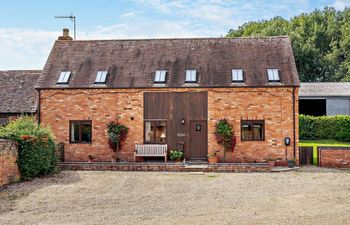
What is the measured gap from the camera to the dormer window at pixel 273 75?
69.1 feet

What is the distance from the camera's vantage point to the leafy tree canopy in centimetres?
4981

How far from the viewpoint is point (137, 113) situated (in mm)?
21609

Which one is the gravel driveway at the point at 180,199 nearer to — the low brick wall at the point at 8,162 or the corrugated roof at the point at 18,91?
the low brick wall at the point at 8,162

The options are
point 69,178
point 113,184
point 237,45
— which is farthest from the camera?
point 237,45

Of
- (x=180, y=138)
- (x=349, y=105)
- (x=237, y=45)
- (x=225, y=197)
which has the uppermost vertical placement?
(x=237, y=45)

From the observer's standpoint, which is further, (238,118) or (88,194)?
(238,118)

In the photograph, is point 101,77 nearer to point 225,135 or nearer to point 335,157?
point 225,135

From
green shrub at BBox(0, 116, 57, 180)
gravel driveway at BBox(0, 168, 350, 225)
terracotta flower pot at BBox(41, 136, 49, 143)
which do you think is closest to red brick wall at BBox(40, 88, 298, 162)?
gravel driveway at BBox(0, 168, 350, 225)

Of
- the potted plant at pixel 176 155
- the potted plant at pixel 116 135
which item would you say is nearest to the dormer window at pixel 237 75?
the potted plant at pixel 176 155

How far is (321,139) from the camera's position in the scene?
31391 mm

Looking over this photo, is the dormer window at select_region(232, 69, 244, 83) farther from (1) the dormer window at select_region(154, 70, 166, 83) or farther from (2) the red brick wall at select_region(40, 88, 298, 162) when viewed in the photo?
(1) the dormer window at select_region(154, 70, 166, 83)

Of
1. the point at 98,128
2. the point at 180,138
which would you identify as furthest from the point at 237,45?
the point at 98,128

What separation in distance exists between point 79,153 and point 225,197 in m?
11.2

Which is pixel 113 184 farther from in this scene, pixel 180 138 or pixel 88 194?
pixel 180 138
